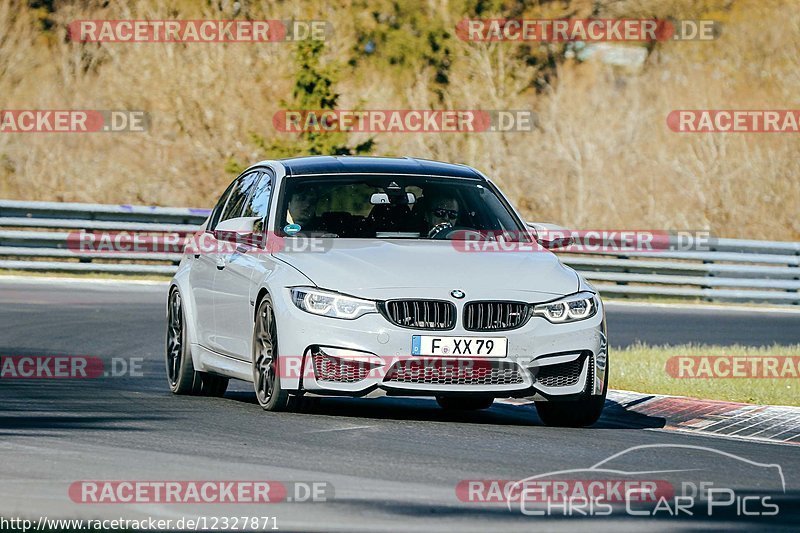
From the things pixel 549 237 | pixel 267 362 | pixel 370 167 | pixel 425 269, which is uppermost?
pixel 370 167

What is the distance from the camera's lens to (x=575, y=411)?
10.7 metres

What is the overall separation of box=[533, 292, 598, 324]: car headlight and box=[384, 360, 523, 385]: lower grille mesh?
0.41m

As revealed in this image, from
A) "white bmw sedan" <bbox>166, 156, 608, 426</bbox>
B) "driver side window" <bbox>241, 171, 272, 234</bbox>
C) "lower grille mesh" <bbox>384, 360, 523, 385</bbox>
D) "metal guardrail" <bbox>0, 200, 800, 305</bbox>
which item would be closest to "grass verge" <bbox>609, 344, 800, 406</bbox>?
"white bmw sedan" <bbox>166, 156, 608, 426</bbox>

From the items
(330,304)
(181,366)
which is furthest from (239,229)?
(181,366)

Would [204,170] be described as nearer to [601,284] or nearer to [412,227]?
[601,284]

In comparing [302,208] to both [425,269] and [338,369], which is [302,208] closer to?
[425,269]

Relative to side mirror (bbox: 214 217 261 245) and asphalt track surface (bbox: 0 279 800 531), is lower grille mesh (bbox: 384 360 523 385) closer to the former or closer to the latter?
asphalt track surface (bbox: 0 279 800 531)

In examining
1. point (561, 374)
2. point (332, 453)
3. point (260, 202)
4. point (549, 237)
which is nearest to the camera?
point (332, 453)

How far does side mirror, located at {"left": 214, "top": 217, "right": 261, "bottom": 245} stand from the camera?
11.1 meters

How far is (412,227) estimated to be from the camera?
11461 mm

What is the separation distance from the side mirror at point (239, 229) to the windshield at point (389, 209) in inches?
10.0

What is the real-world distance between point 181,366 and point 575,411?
10.7ft

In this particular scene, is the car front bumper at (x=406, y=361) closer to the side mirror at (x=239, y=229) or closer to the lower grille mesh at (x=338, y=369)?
the lower grille mesh at (x=338, y=369)

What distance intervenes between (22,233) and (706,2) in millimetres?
28358
